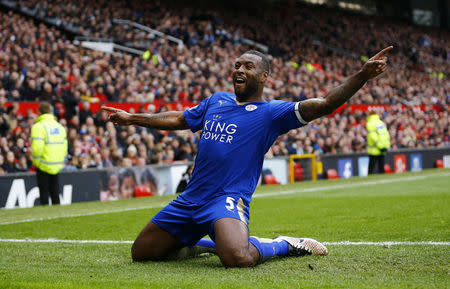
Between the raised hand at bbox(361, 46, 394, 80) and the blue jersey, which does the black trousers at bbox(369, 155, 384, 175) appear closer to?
the blue jersey

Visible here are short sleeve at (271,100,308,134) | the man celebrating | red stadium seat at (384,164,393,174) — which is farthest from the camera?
red stadium seat at (384,164,393,174)

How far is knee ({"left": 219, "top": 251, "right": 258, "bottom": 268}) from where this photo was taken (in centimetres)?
521

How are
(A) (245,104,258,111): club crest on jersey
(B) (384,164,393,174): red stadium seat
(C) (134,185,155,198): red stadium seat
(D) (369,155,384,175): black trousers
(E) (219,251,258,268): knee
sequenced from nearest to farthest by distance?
(E) (219,251,258,268): knee < (A) (245,104,258,111): club crest on jersey < (C) (134,185,155,198): red stadium seat < (D) (369,155,384,175): black trousers < (B) (384,164,393,174): red stadium seat

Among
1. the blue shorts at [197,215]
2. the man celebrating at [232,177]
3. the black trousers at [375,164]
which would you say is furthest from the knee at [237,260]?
the black trousers at [375,164]

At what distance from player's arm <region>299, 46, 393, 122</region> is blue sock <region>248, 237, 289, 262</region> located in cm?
119

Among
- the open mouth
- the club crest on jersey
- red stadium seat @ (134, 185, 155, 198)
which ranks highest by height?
the open mouth

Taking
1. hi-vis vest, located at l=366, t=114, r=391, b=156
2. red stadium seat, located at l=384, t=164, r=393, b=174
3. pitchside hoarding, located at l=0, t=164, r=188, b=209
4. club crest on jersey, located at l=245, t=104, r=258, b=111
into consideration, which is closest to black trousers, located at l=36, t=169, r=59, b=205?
pitchside hoarding, located at l=0, t=164, r=188, b=209

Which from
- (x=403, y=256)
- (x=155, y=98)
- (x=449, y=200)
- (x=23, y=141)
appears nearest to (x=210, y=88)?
(x=155, y=98)

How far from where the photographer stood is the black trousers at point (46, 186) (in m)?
13.4

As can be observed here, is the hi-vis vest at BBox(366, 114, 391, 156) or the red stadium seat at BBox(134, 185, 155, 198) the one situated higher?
the hi-vis vest at BBox(366, 114, 391, 156)

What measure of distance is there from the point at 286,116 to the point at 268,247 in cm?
118

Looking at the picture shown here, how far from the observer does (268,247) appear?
5.64 meters

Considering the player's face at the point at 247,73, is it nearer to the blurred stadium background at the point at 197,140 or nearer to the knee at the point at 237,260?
the knee at the point at 237,260

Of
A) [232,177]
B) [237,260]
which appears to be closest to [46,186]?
[232,177]
